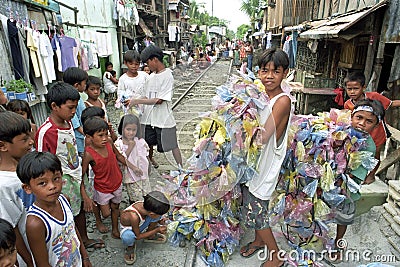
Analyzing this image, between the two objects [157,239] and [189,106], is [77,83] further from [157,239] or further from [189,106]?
[157,239]

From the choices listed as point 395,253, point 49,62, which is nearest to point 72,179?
point 395,253

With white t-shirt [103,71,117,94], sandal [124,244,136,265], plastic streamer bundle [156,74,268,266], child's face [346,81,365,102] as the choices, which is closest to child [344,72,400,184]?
child's face [346,81,365,102]

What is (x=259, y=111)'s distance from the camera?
228 centimetres

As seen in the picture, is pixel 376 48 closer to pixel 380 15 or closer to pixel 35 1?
pixel 380 15

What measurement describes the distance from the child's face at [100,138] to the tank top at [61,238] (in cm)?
82

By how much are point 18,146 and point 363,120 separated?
2.82 meters

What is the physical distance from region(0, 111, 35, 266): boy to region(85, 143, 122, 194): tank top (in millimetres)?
830

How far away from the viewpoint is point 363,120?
2.63 metres

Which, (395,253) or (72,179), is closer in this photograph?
(72,179)

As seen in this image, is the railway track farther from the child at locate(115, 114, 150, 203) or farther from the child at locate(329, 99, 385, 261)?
the child at locate(329, 99, 385, 261)

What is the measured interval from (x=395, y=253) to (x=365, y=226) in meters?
0.46

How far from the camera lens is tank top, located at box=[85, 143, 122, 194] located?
2.82 meters

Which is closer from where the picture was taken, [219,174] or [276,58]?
[276,58]

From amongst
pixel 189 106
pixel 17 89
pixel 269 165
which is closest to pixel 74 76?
pixel 189 106
